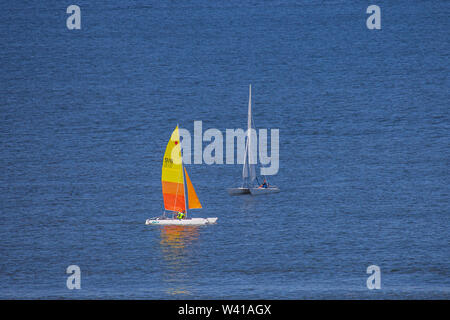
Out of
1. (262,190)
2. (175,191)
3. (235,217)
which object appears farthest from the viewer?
(262,190)

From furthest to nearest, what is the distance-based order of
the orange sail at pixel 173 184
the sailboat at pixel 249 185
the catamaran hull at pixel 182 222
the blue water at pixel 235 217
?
the sailboat at pixel 249 185 → the catamaran hull at pixel 182 222 → the orange sail at pixel 173 184 → the blue water at pixel 235 217

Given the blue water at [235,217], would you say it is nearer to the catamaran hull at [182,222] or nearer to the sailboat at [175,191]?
the catamaran hull at [182,222]

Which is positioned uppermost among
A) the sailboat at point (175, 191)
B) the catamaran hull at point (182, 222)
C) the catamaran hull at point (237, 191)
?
the catamaran hull at point (237, 191)

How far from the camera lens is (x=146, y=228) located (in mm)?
109625

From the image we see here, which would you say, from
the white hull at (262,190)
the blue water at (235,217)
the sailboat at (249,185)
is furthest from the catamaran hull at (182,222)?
the white hull at (262,190)

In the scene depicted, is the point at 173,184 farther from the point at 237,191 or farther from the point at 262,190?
the point at 262,190

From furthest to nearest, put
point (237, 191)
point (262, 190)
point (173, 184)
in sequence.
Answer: point (237, 191), point (262, 190), point (173, 184)

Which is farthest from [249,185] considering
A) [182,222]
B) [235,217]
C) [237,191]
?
[182,222]

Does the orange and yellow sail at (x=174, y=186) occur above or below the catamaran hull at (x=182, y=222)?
above

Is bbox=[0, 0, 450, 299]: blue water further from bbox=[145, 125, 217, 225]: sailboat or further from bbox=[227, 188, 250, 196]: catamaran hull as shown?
bbox=[145, 125, 217, 225]: sailboat

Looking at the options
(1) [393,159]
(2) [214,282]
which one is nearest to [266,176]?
(1) [393,159]

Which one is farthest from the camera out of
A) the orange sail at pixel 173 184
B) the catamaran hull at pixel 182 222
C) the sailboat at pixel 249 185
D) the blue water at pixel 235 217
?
the sailboat at pixel 249 185

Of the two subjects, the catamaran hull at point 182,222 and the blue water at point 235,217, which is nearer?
the blue water at point 235,217

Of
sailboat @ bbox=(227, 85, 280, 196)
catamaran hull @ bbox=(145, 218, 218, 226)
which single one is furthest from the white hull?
catamaran hull @ bbox=(145, 218, 218, 226)
